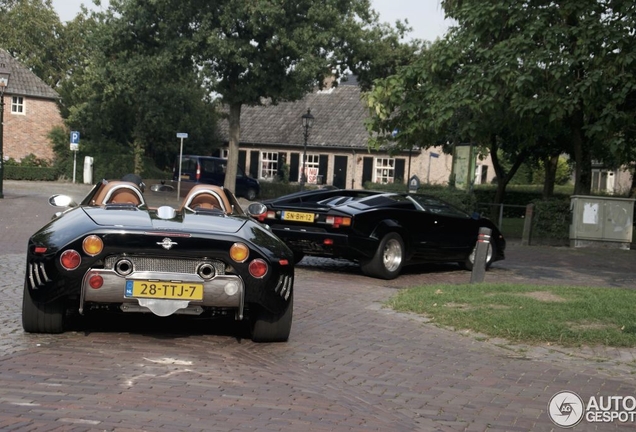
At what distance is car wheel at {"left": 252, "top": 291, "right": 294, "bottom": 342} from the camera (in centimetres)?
718

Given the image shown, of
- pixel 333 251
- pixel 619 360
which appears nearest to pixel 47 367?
pixel 619 360

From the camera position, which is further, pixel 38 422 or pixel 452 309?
pixel 452 309

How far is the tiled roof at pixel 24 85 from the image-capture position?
5758cm

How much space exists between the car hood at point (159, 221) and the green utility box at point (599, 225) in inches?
671

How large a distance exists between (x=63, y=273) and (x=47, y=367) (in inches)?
32.5

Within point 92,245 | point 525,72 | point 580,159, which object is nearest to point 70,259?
point 92,245

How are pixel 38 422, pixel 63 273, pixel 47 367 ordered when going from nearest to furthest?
pixel 38 422 < pixel 47 367 < pixel 63 273

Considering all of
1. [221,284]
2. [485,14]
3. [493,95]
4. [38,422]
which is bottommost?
[38,422]

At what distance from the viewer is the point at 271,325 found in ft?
23.7

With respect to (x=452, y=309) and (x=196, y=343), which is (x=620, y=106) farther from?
Answer: (x=196, y=343)

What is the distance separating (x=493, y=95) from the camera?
782 inches

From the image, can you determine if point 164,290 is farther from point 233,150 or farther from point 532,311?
point 233,150

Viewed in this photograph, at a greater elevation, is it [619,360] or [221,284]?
[221,284]

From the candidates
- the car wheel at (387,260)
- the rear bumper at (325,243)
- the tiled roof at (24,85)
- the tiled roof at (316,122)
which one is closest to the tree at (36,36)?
the tiled roof at (24,85)
